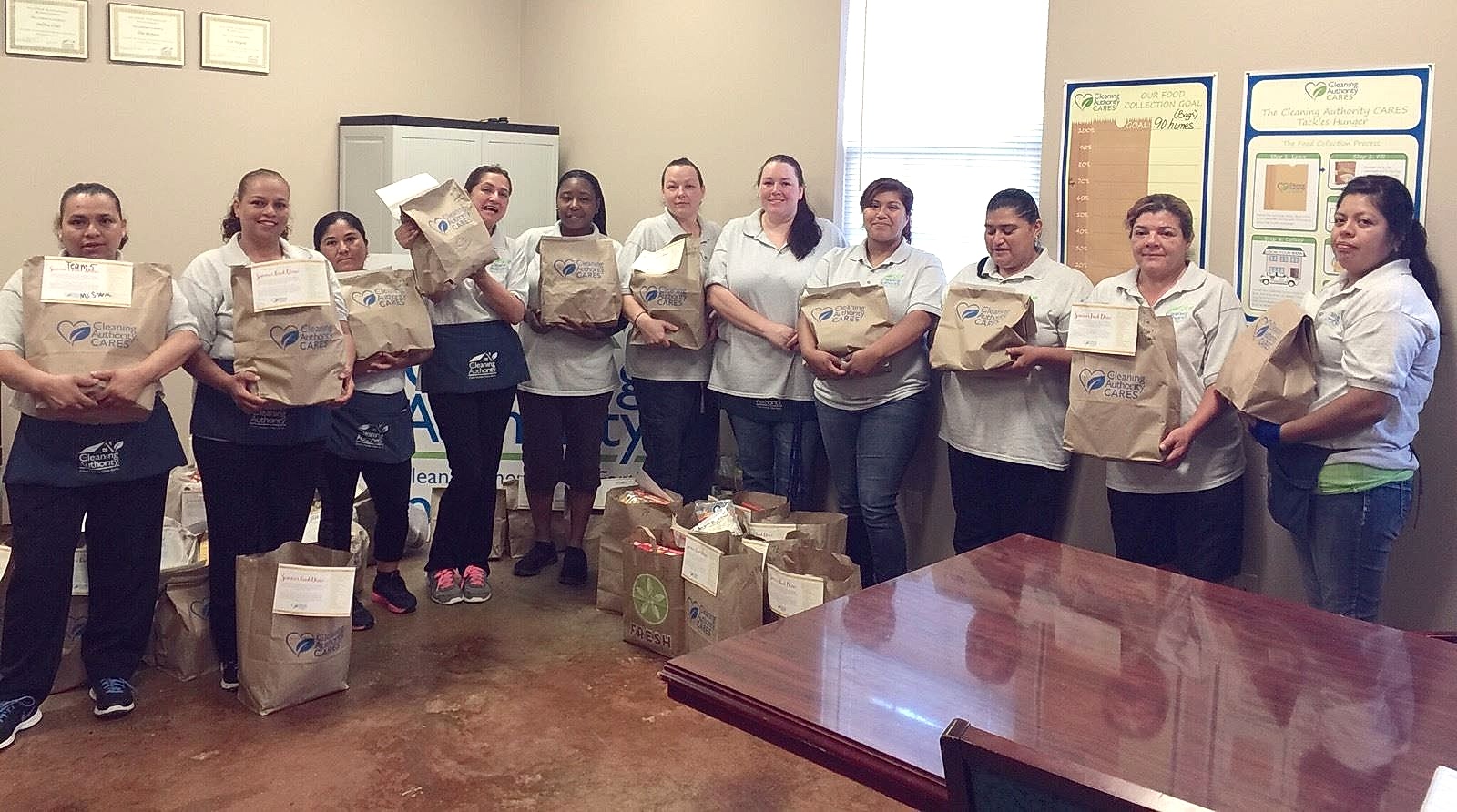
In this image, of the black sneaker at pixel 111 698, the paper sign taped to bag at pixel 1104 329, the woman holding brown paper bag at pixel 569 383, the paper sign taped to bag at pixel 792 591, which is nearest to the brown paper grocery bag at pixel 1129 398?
the paper sign taped to bag at pixel 1104 329

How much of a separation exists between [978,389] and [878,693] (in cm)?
195

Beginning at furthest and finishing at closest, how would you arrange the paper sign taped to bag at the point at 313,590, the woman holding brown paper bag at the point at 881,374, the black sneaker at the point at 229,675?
the woman holding brown paper bag at the point at 881,374 < the black sneaker at the point at 229,675 < the paper sign taped to bag at the point at 313,590

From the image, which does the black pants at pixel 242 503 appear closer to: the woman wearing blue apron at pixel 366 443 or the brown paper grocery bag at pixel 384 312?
the woman wearing blue apron at pixel 366 443

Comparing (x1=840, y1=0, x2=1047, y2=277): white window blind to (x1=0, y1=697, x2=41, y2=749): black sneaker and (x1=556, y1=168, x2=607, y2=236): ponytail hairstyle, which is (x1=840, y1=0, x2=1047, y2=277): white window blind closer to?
(x1=556, y1=168, x2=607, y2=236): ponytail hairstyle

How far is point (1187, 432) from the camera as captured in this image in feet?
9.46

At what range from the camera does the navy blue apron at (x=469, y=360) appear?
11.4 feet

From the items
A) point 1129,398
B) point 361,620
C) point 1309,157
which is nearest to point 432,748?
point 361,620

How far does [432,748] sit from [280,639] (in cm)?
47

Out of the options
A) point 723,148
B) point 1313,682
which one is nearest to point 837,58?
point 723,148

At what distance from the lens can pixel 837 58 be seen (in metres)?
4.15

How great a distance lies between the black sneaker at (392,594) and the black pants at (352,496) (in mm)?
137

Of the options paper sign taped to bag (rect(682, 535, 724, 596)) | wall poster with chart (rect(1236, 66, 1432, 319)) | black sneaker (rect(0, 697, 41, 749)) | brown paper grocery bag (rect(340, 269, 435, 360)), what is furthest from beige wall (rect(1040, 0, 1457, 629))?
black sneaker (rect(0, 697, 41, 749))

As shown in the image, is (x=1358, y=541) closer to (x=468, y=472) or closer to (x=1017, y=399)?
(x=1017, y=399)

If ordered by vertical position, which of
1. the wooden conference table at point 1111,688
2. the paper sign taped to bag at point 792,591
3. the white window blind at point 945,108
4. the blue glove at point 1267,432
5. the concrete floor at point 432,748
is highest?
the white window blind at point 945,108
